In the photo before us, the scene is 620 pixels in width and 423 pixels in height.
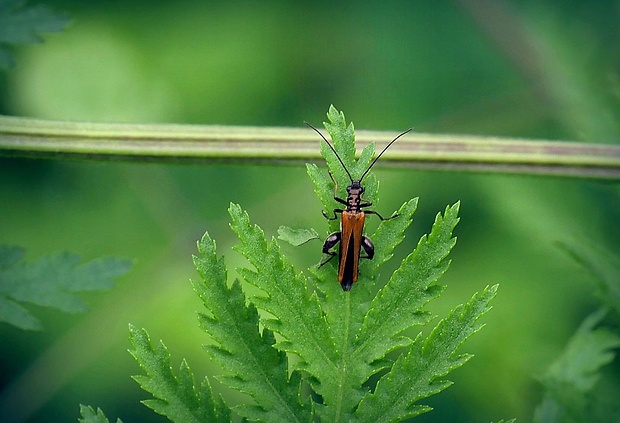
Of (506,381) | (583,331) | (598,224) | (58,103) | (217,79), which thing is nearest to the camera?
(583,331)

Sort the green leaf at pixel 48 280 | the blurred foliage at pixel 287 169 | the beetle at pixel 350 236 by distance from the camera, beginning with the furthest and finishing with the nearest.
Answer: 1. the blurred foliage at pixel 287 169
2. the green leaf at pixel 48 280
3. the beetle at pixel 350 236

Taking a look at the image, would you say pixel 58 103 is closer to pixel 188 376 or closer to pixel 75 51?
pixel 75 51

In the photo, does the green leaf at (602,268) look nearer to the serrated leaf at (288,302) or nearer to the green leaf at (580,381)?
the green leaf at (580,381)

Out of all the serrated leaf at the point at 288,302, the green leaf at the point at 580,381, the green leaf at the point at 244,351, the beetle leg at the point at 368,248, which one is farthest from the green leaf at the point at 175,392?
the green leaf at the point at 580,381

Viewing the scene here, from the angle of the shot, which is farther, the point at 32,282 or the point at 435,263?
the point at 32,282

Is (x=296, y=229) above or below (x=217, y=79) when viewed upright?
below

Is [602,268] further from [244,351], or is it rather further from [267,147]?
[244,351]

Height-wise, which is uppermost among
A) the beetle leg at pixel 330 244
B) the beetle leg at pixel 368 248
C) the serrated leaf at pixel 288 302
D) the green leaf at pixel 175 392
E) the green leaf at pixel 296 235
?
the green leaf at pixel 296 235

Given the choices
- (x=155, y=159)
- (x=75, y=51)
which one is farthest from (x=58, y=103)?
(x=155, y=159)
